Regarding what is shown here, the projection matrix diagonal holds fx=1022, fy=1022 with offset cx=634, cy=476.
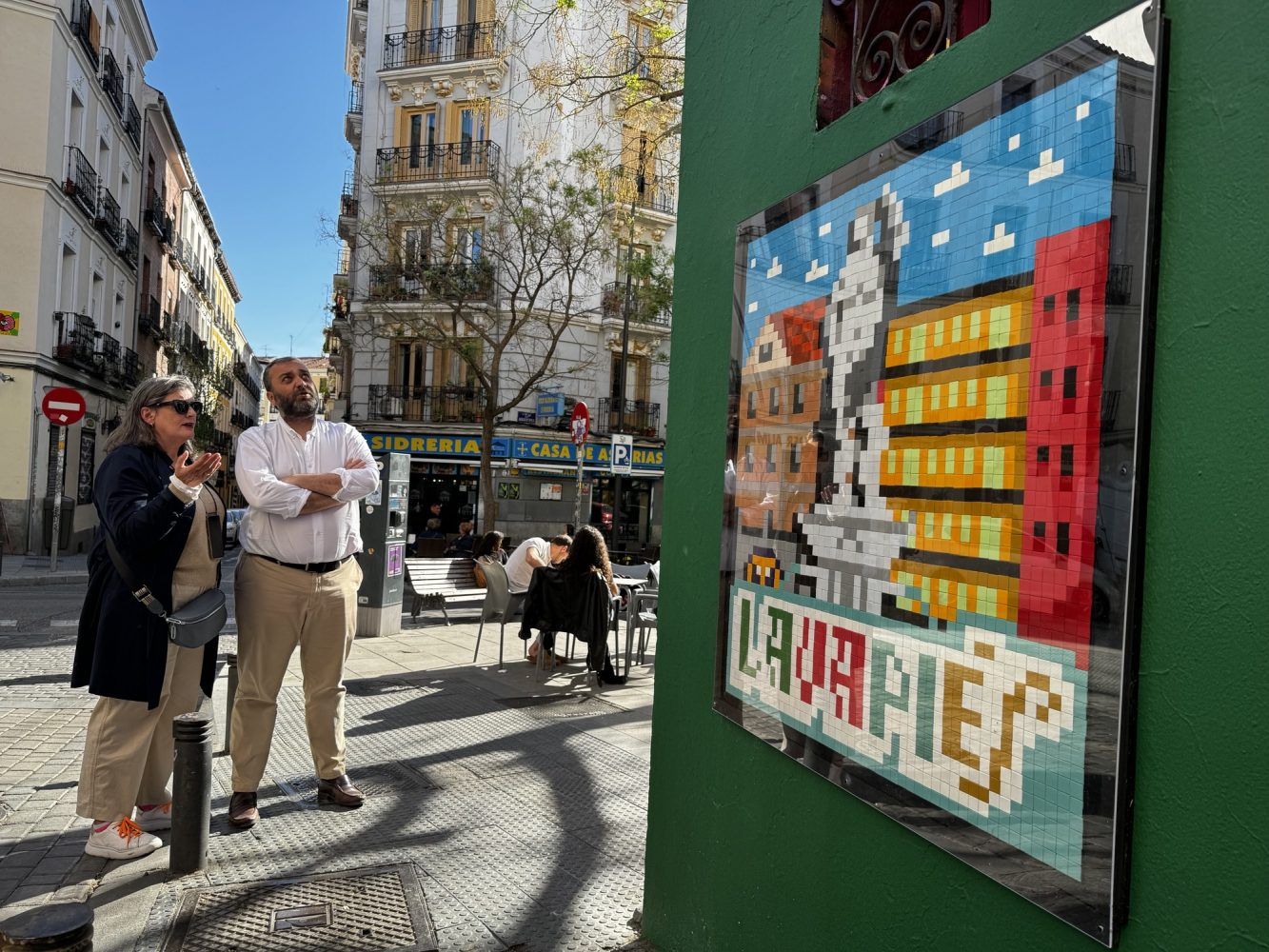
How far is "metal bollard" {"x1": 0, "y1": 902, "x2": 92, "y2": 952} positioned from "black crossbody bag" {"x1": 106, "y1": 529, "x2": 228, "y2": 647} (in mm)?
1721

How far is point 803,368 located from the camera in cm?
260

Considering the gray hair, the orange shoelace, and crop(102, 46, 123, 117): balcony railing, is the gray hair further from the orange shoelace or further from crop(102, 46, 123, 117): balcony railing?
crop(102, 46, 123, 117): balcony railing

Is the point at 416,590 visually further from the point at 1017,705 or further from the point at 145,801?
the point at 1017,705

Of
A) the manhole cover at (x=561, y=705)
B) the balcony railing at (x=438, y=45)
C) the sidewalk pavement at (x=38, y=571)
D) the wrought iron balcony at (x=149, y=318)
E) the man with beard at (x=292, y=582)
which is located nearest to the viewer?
the man with beard at (x=292, y=582)

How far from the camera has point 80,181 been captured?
24000 mm

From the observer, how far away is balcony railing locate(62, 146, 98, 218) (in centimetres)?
2297

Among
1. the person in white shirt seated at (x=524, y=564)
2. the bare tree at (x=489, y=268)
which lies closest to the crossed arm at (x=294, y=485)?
the person in white shirt seated at (x=524, y=564)

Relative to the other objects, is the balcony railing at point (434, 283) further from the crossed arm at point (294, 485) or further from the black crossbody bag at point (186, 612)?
the black crossbody bag at point (186, 612)

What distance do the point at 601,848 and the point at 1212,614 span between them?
3.34 m

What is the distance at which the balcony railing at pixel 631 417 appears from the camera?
100 feet

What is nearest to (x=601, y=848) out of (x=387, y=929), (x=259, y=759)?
(x=387, y=929)

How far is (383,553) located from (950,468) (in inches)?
368

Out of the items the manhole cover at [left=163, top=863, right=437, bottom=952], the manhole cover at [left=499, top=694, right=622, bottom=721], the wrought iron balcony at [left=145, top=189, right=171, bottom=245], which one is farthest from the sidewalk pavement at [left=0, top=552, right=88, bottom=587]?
the wrought iron balcony at [left=145, top=189, right=171, bottom=245]

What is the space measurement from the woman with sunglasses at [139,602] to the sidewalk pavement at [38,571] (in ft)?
40.9
